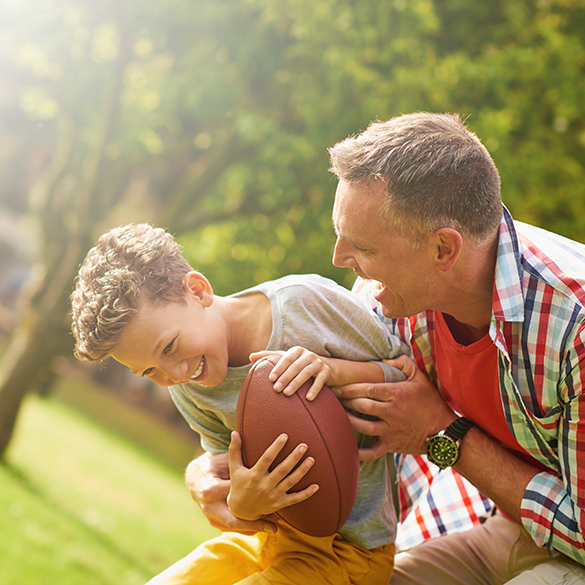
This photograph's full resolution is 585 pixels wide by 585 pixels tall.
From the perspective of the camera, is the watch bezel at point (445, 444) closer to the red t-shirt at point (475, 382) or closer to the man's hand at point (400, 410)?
the man's hand at point (400, 410)

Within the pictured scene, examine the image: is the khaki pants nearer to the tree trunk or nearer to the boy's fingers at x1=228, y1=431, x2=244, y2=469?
the boy's fingers at x1=228, y1=431, x2=244, y2=469

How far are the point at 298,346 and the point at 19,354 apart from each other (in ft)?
21.0

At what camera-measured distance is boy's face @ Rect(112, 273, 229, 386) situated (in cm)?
227

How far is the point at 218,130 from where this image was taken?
8828mm

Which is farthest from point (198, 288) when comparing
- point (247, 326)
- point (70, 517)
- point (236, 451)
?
point (70, 517)

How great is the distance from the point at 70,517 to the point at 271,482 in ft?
16.5

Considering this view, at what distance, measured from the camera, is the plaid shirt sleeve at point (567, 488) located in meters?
2.09

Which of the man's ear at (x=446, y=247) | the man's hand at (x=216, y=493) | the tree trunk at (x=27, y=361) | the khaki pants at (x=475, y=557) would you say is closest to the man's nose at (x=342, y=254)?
the man's ear at (x=446, y=247)

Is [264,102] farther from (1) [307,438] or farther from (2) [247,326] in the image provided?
(1) [307,438]

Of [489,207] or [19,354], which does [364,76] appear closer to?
[489,207]

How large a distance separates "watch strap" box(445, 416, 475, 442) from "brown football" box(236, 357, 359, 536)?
0.58m

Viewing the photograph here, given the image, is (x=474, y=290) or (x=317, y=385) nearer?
(x=317, y=385)

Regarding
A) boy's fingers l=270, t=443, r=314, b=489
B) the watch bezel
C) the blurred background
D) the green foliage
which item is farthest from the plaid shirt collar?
the blurred background

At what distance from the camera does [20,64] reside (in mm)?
9305
